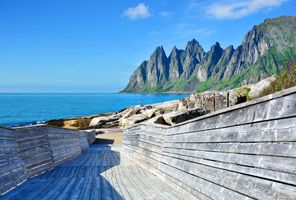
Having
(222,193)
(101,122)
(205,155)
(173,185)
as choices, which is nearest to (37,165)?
(173,185)

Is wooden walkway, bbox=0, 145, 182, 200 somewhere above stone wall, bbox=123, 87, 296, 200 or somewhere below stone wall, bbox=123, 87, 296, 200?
below

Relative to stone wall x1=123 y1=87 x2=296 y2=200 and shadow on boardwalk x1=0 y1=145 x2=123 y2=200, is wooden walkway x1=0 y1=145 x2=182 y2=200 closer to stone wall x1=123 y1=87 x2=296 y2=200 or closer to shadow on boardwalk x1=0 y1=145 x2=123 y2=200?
shadow on boardwalk x1=0 y1=145 x2=123 y2=200

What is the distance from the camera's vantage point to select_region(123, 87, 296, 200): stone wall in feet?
11.3

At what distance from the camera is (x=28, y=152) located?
8172 mm

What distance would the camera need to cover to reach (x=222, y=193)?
4.62 metres

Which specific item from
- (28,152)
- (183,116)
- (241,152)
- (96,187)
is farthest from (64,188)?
(183,116)

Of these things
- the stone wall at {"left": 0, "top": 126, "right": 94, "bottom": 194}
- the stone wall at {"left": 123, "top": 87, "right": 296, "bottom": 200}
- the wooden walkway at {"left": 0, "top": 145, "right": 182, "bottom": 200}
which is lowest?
the wooden walkway at {"left": 0, "top": 145, "right": 182, "bottom": 200}

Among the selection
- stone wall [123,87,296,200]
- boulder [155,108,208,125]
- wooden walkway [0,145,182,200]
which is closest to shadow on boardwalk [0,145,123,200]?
wooden walkway [0,145,182,200]

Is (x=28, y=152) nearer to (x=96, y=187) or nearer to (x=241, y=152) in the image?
(x=96, y=187)

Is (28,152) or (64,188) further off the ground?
(28,152)

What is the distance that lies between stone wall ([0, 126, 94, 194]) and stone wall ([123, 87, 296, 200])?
3225mm

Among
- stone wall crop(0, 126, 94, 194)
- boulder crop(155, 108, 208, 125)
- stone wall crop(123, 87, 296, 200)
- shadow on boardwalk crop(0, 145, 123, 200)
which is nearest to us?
stone wall crop(123, 87, 296, 200)

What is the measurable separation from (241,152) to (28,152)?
5.59 metres

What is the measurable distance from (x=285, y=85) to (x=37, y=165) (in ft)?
34.5
